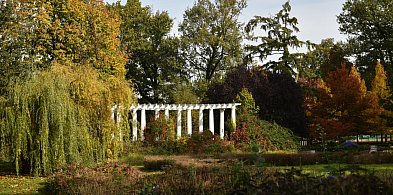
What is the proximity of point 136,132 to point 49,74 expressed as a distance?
310 inches

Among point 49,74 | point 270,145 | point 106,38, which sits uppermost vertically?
point 106,38

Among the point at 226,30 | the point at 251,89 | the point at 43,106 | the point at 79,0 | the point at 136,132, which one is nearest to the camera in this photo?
the point at 43,106

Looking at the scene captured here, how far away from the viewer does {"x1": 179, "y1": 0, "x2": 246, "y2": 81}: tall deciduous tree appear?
34.2 meters

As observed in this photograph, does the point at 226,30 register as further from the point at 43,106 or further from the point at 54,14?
the point at 43,106

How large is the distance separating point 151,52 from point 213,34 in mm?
4601

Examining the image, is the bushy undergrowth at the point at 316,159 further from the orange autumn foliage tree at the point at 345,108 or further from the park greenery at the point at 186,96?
the orange autumn foliage tree at the point at 345,108

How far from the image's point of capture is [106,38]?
2722 cm

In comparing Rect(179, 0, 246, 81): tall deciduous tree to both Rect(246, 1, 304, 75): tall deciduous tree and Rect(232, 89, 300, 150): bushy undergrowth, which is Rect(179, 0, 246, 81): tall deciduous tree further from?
Rect(232, 89, 300, 150): bushy undergrowth

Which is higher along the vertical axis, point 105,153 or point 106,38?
point 106,38

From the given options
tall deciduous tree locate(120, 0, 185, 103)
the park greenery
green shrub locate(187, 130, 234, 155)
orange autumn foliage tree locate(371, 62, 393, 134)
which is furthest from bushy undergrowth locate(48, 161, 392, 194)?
tall deciduous tree locate(120, 0, 185, 103)

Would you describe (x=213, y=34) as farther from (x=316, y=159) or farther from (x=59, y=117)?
(x=59, y=117)

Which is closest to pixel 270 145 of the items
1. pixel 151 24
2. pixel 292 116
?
pixel 292 116

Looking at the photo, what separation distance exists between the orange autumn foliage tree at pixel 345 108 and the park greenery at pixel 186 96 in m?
0.06

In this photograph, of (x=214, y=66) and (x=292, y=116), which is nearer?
(x=292, y=116)
